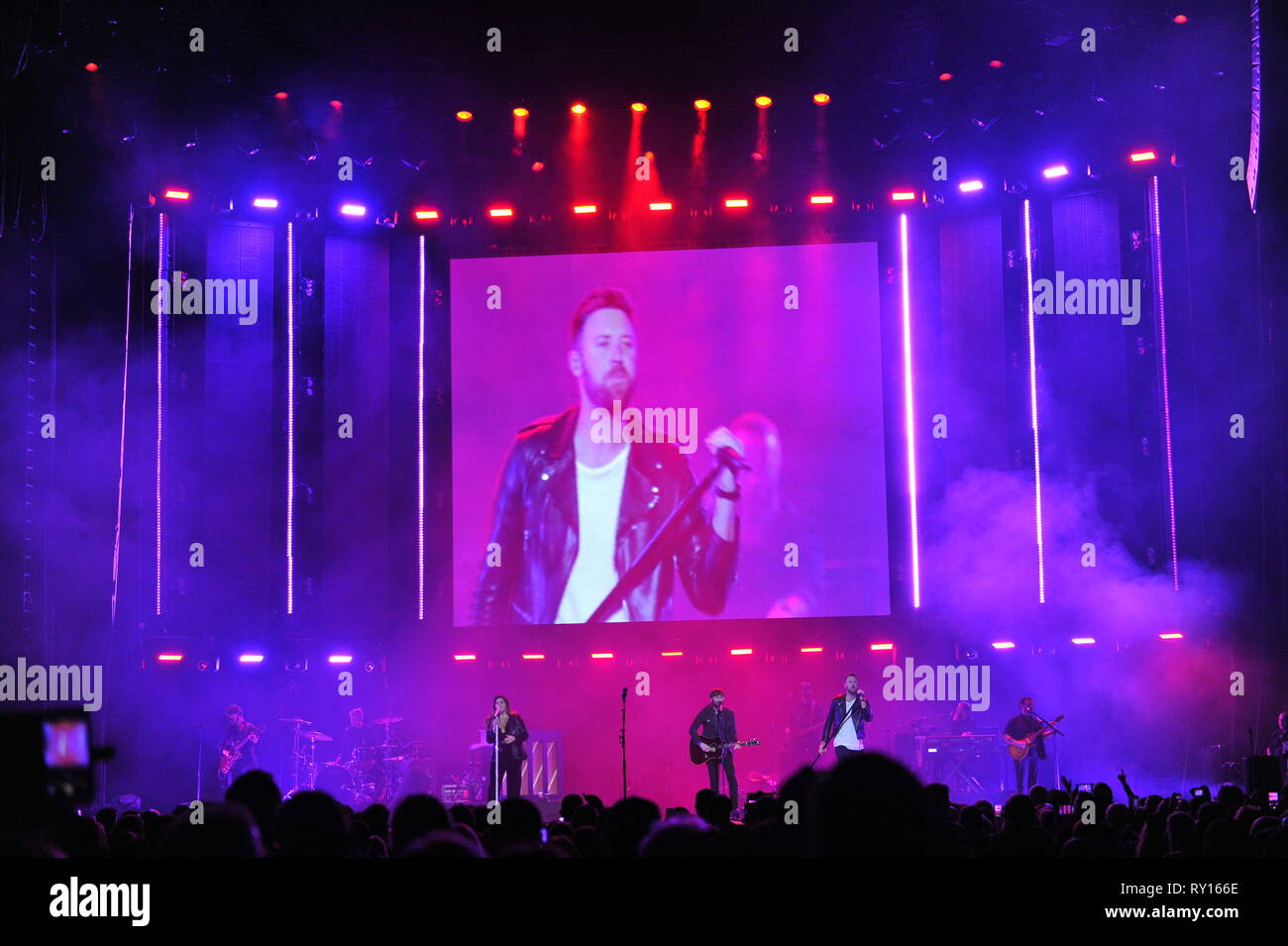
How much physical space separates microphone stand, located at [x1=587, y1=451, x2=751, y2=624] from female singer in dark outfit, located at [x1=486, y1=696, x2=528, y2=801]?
5.75 feet

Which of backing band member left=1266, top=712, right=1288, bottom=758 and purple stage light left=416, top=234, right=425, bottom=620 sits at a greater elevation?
purple stage light left=416, top=234, right=425, bottom=620

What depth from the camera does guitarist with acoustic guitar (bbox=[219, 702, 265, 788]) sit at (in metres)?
12.4

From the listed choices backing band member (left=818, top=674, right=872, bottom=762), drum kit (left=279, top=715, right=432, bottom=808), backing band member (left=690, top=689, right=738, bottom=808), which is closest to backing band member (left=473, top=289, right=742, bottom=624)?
backing band member (left=690, top=689, right=738, bottom=808)

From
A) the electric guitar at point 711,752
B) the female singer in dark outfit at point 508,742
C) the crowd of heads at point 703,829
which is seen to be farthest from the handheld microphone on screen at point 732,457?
the crowd of heads at point 703,829

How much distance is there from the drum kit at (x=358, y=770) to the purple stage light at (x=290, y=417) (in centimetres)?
142

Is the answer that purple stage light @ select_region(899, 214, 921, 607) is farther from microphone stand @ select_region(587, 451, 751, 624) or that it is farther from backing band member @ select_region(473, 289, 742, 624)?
backing band member @ select_region(473, 289, 742, 624)

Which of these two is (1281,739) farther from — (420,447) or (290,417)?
(290,417)

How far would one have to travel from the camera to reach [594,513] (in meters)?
13.8

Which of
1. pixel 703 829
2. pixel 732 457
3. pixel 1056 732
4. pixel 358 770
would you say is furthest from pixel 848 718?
pixel 703 829

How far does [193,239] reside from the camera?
44.4 ft

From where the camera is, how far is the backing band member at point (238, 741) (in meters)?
12.4

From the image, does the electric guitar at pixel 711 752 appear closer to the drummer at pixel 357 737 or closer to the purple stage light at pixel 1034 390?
the drummer at pixel 357 737

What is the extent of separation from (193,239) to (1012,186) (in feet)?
29.4
